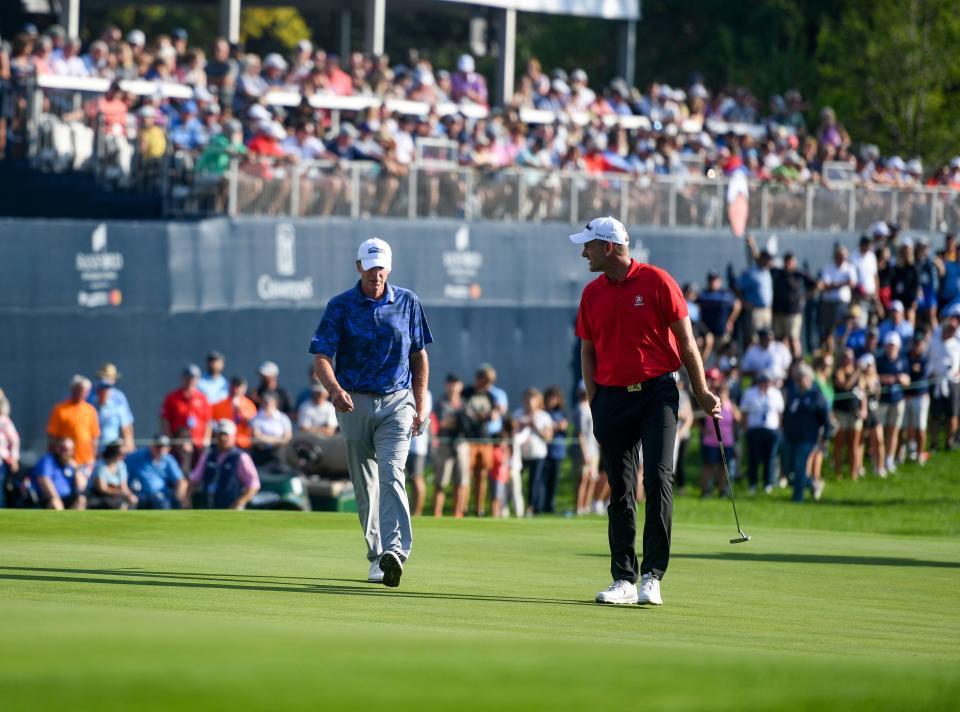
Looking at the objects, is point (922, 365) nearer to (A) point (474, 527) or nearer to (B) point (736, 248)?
(B) point (736, 248)

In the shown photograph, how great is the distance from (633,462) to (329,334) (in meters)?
1.72

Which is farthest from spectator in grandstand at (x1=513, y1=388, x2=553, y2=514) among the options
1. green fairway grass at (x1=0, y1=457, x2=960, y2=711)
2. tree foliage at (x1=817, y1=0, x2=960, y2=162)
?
tree foliage at (x1=817, y1=0, x2=960, y2=162)

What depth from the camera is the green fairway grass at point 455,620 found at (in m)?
4.62

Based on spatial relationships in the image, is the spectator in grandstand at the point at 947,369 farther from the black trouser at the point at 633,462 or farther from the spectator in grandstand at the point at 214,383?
the black trouser at the point at 633,462

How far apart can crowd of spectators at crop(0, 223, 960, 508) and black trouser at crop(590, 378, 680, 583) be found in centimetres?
937

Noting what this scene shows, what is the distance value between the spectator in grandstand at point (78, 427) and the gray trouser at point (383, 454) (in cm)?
929

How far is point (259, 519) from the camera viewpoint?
13.7 m

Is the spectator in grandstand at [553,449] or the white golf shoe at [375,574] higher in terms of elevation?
the white golf shoe at [375,574]

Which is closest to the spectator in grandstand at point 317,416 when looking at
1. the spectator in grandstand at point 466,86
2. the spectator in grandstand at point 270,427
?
the spectator in grandstand at point 270,427

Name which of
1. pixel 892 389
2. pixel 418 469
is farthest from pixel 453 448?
pixel 892 389

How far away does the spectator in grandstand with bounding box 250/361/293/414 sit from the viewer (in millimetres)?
20789

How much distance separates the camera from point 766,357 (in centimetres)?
2570

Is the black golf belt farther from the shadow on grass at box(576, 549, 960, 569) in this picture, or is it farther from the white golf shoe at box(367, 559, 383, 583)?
the shadow on grass at box(576, 549, 960, 569)

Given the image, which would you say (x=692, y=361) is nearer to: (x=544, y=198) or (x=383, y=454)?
(x=383, y=454)
